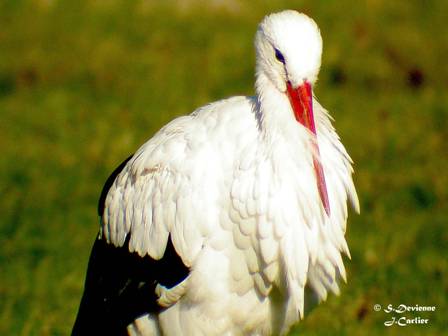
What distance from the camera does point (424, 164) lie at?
7293 millimetres

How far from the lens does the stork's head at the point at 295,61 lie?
143 inches

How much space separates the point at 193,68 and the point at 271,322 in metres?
5.70

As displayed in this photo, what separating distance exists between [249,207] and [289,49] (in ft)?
1.99

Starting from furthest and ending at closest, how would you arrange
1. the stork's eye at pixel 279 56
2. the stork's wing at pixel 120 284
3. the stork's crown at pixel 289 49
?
1. the stork's wing at pixel 120 284
2. the stork's eye at pixel 279 56
3. the stork's crown at pixel 289 49

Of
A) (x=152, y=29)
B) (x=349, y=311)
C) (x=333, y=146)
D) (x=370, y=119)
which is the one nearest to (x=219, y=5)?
(x=152, y=29)

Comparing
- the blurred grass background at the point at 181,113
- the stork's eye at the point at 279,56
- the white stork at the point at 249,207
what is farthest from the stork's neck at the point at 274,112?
the blurred grass background at the point at 181,113

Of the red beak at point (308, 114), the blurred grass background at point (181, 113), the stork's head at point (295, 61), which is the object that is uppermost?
the stork's head at point (295, 61)

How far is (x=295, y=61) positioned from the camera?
3639 millimetres

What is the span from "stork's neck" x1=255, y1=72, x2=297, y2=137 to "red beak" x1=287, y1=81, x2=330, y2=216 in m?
0.04

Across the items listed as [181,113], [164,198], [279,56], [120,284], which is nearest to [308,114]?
[279,56]

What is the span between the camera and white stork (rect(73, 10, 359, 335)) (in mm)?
3711

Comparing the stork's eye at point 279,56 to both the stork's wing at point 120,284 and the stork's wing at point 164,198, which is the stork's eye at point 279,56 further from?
the stork's wing at point 120,284

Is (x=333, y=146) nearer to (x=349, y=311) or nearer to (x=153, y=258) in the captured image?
(x=153, y=258)

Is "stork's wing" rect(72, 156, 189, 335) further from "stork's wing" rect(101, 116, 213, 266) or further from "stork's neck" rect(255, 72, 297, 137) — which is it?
"stork's neck" rect(255, 72, 297, 137)
